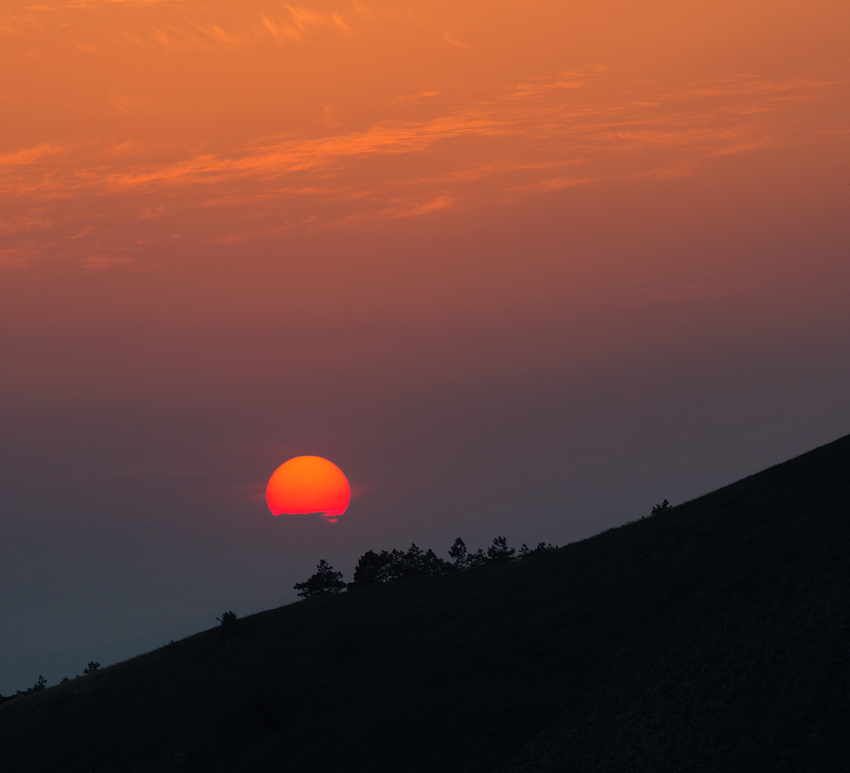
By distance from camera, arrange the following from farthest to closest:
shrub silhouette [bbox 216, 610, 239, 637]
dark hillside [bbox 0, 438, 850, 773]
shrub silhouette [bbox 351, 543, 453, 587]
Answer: shrub silhouette [bbox 351, 543, 453, 587] < shrub silhouette [bbox 216, 610, 239, 637] < dark hillside [bbox 0, 438, 850, 773]

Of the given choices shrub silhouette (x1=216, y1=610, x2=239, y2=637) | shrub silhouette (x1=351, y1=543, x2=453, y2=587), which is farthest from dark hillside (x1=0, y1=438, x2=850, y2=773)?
shrub silhouette (x1=351, y1=543, x2=453, y2=587)

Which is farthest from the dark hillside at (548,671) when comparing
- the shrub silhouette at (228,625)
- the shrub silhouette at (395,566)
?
the shrub silhouette at (395,566)

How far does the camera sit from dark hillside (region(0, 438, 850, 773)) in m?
30.6

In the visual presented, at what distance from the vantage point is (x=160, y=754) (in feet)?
164

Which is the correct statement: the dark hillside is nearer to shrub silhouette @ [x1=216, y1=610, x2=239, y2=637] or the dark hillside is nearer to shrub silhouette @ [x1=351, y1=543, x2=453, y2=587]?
shrub silhouette @ [x1=216, y1=610, x2=239, y2=637]

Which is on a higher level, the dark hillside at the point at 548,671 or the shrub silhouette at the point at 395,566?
the shrub silhouette at the point at 395,566

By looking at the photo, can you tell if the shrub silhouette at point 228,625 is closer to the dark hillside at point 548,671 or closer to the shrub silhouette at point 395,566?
the dark hillside at point 548,671

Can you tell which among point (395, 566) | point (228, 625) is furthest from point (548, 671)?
point (395, 566)

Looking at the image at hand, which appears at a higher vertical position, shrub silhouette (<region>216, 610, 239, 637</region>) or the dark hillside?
shrub silhouette (<region>216, 610, 239, 637</region>)

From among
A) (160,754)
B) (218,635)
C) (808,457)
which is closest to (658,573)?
(808,457)

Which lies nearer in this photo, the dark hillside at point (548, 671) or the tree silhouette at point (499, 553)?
the dark hillside at point (548, 671)

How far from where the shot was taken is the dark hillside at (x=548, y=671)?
3059 cm

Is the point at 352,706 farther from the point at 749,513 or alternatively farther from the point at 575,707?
the point at 749,513

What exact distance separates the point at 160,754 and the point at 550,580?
2743 centimetres
